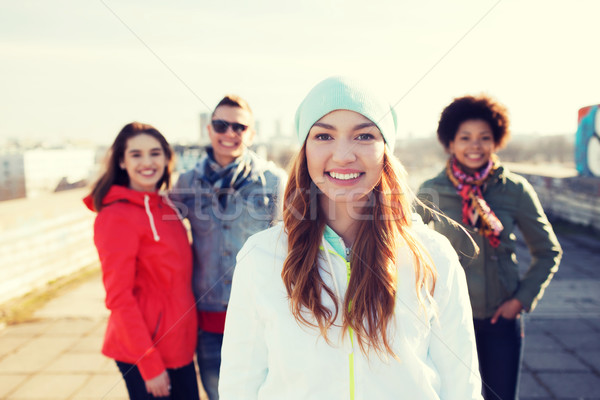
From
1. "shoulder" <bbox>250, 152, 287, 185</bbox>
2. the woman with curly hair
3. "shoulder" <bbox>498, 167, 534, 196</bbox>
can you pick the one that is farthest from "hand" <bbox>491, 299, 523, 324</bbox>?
"shoulder" <bbox>250, 152, 287, 185</bbox>

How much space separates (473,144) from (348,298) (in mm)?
1549

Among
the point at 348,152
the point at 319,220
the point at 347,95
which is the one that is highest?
the point at 347,95

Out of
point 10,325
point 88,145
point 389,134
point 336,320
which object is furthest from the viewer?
point 88,145

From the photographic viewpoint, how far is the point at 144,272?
2217 millimetres

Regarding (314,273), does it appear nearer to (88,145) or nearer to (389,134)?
(389,134)

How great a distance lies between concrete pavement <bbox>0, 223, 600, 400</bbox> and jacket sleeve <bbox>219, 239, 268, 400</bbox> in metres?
2.16

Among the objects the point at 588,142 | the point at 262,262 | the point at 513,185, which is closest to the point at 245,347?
the point at 262,262

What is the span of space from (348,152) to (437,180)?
131 cm

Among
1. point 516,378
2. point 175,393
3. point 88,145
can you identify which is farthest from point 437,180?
point 88,145

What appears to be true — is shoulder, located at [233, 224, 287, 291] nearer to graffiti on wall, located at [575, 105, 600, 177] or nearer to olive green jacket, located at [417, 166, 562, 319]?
Answer: olive green jacket, located at [417, 166, 562, 319]

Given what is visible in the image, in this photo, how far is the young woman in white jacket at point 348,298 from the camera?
4.19ft

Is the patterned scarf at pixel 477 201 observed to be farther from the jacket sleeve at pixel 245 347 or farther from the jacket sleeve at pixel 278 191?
the jacket sleeve at pixel 245 347

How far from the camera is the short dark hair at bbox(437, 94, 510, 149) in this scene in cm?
252

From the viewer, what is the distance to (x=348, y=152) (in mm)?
1370
